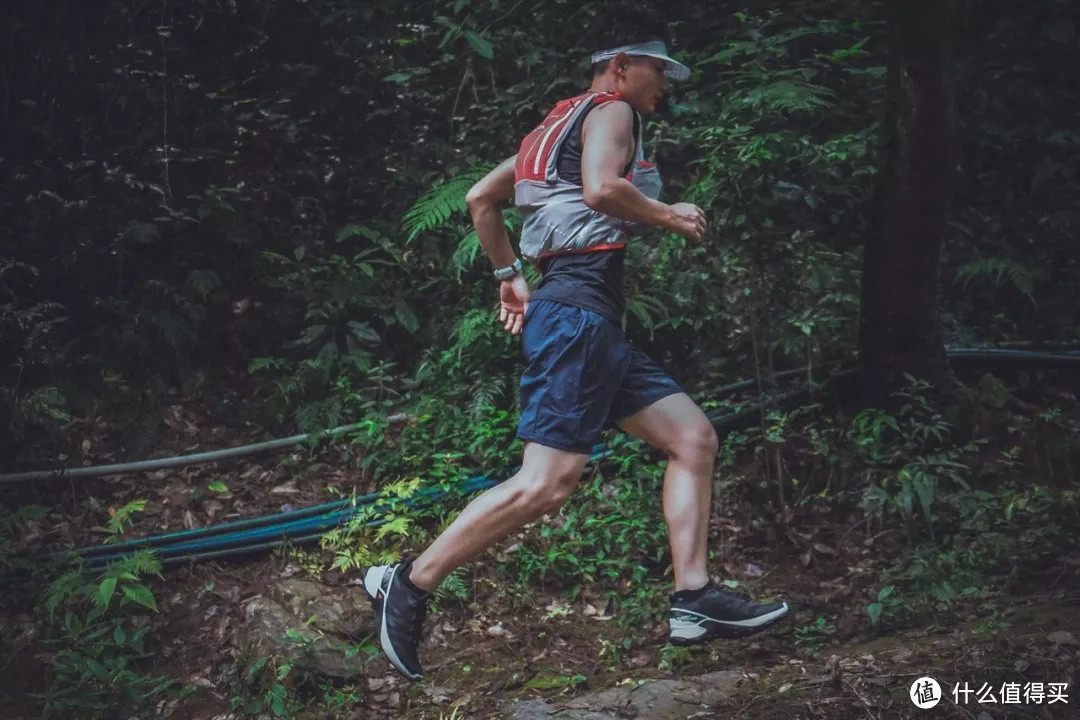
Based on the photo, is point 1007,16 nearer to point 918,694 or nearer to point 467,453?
point 467,453

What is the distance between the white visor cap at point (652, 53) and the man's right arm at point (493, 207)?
1.74ft

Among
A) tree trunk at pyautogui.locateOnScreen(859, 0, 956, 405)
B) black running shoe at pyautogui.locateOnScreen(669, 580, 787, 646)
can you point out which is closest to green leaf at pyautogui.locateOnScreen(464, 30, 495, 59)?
tree trunk at pyautogui.locateOnScreen(859, 0, 956, 405)

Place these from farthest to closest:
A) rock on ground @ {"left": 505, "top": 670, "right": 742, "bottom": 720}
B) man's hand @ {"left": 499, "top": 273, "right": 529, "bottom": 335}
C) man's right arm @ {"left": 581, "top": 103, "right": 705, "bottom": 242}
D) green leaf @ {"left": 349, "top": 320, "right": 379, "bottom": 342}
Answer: green leaf @ {"left": 349, "top": 320, "right": 379, "bottom": 342} < man's hand @ {"left": 499, "top": 273, "right": 529, "bottom": 335} < rock on ground @ {"left": 505, "top": 670, "right": 742, "bottom": 720} < man's right arm @ {"left": 581, "top": 103, "right": 705, "bottom": 242}

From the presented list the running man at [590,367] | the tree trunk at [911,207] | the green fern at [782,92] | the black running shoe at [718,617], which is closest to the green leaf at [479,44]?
the green fern at [782,92]

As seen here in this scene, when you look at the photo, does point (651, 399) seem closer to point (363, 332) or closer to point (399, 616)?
point (399, 616)

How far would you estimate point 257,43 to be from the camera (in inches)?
302

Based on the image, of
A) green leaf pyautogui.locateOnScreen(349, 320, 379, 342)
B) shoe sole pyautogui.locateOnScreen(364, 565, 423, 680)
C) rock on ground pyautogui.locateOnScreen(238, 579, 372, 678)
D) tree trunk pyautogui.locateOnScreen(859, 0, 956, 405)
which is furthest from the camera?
green leaf pyautogui.locateOnScreen(349, 320, 379, 342)

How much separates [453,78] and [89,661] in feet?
16.2

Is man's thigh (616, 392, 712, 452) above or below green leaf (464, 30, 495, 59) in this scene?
below

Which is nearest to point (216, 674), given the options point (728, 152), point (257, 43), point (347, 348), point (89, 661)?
point (89, 661)

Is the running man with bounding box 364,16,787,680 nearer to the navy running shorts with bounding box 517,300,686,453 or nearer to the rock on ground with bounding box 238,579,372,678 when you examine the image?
the navy running shorts with bounding box 517,300,686,453

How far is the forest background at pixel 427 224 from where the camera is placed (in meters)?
5.63

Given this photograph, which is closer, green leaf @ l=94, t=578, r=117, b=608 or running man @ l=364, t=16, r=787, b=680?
running man @ l=364, t=16, r=787, b=680

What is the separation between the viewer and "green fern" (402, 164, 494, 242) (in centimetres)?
628
